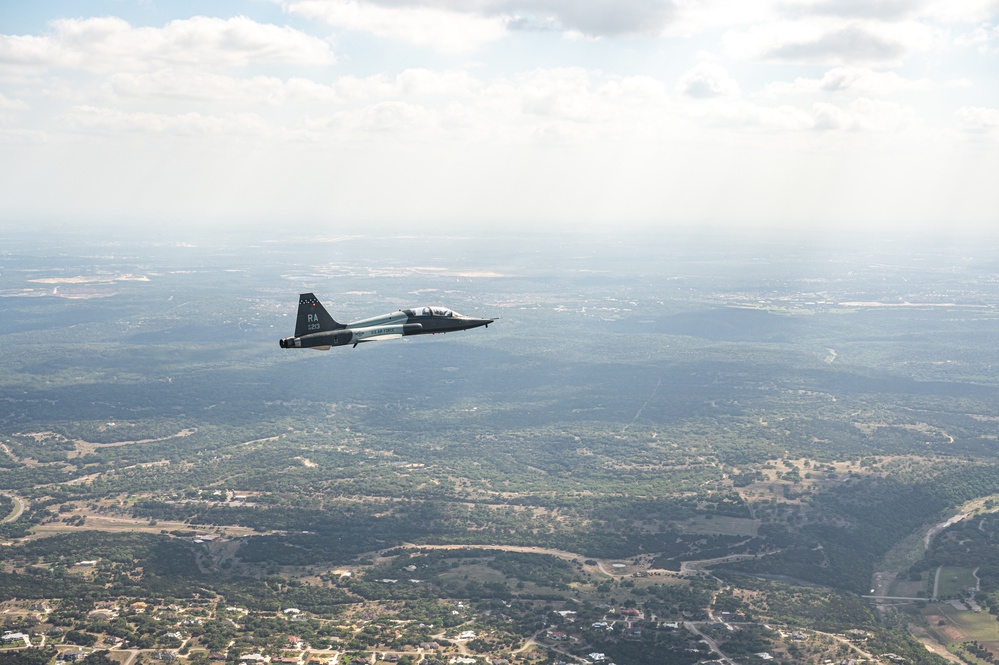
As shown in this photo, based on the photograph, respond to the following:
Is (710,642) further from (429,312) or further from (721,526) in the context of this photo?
(429,312)

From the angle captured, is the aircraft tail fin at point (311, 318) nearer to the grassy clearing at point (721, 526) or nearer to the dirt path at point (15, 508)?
the grassy clearing at point (721, 526)

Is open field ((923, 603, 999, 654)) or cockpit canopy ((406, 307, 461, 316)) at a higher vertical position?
cockpit canopy ((406, 307, 461, 316))

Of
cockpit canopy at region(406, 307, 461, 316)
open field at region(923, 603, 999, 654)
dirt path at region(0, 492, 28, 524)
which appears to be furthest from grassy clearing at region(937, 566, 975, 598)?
dirt path at region(0, 492, 28, 524)

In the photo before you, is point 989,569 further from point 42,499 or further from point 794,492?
point 42,499

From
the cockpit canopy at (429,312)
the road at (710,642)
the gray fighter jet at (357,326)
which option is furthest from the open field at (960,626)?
the cockpit canopy at (429,312)

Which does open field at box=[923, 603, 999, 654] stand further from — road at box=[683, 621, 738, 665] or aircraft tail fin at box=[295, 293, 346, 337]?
aircraft tail fin at box=[295, 293, 346, 337]

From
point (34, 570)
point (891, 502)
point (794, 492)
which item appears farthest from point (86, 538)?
point (891, 502)

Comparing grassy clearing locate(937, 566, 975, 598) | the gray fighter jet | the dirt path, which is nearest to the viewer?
the gray fighter jet
